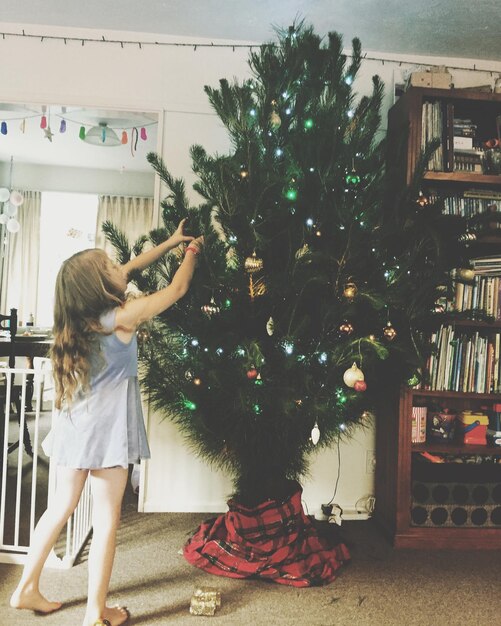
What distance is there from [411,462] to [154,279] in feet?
5.06

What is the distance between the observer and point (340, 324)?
194cm

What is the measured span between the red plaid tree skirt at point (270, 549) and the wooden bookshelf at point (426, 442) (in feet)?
1.40

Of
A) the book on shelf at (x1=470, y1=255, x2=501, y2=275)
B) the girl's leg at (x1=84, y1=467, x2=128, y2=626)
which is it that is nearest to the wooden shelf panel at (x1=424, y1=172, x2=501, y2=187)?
the book on shelf at (x1=470, y1=255, x2=501, y2=275)

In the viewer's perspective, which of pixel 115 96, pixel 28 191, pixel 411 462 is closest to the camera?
pixel 411 462

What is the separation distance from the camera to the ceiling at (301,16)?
2443 millimetres

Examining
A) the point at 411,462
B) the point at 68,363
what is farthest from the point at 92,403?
the point at 411,462

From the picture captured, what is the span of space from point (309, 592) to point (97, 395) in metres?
1.13

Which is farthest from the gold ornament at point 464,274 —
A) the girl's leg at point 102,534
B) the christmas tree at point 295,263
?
the girl's leg at point 102,534

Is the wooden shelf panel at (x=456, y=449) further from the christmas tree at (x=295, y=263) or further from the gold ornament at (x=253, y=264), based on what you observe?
the gold ornament at (x=253, y=264)

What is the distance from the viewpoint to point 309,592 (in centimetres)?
196

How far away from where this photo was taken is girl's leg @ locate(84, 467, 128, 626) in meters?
1.60

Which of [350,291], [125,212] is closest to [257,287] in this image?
[350,291]

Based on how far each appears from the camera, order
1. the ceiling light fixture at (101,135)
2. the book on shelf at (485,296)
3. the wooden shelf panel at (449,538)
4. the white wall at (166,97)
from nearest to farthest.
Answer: the wooden shelf panel at (449,538) → the book on shelf at (485,296) → the white wall at (166,97) → the ceiling light fixture at (101,135)

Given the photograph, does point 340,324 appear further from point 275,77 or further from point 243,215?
point 275,77
